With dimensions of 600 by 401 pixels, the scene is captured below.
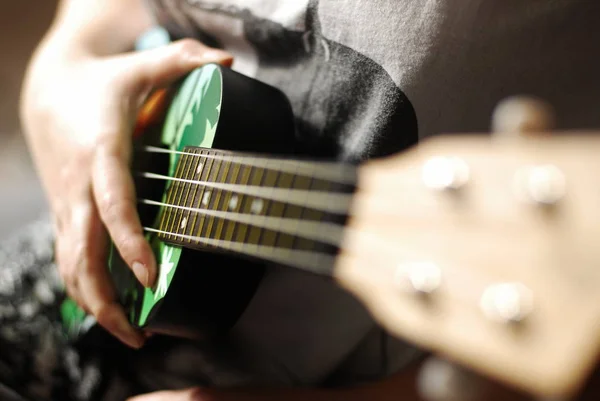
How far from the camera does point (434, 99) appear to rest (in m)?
0.47

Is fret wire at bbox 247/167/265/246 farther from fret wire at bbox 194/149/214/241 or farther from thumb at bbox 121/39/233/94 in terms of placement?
thumb at bbox 121/39/233/94

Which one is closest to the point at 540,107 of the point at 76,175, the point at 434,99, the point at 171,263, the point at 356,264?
the point at 356,264

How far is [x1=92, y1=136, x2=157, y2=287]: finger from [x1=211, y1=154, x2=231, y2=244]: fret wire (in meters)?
0.12

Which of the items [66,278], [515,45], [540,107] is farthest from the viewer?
[66,278]

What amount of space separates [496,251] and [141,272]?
38 centimetres

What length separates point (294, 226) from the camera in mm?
353

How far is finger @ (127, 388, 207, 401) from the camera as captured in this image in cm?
56

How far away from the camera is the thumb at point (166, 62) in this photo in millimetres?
606

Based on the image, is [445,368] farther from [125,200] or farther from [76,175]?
[76,175]

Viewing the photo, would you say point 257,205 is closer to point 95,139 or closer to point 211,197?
point 211,197

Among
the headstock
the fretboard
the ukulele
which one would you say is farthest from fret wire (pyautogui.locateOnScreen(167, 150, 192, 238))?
the headstock

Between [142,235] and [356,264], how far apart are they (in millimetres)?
319

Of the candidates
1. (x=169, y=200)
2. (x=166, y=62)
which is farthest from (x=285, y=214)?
(x=166, y=62)

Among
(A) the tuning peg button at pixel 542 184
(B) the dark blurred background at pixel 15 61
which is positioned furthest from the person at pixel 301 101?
(B) the dark blurred background at pixel 15 61
